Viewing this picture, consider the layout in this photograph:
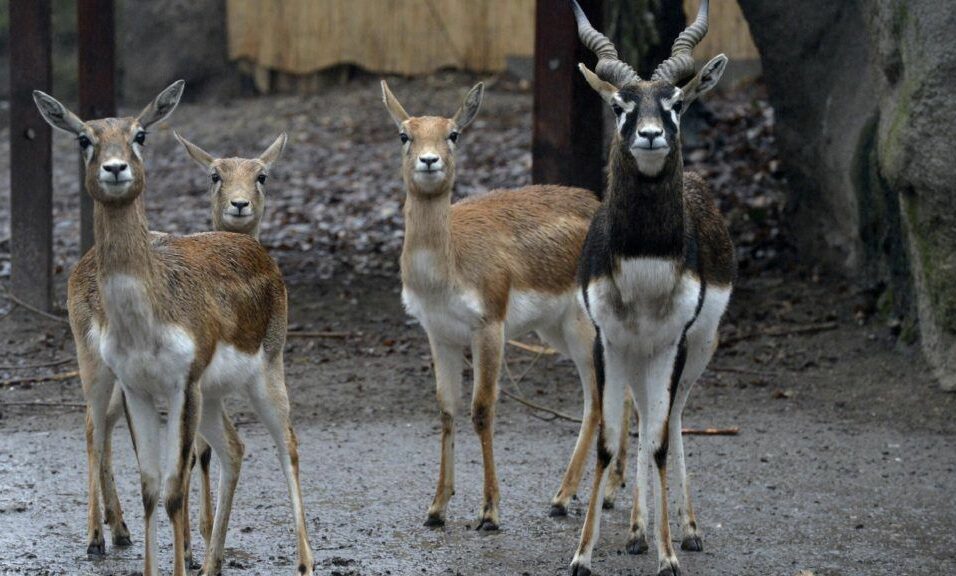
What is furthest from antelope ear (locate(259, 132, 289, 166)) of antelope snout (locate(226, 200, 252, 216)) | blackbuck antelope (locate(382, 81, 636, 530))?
blackbuck antelope (locate(382, 81, 636, 530))

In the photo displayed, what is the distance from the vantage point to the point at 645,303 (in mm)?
5750

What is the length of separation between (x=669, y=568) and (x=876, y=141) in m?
5.00

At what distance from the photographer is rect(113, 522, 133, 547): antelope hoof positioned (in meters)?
6.16

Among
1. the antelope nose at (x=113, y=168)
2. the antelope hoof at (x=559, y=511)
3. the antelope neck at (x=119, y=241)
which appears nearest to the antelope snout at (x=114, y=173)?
the antelope nose at (x=113, y=168)

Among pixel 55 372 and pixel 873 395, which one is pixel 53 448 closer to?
pixel 55 372

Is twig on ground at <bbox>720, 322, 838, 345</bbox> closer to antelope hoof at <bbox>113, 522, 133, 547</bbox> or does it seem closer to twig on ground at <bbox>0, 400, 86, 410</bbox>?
twig on ground at <bbox>0, 400, 86, 410</bbox>

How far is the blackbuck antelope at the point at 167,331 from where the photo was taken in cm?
509

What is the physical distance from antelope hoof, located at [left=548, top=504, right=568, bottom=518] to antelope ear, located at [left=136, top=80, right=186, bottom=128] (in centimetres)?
274

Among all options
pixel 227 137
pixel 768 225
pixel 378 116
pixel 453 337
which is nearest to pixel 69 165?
pixel 227 137

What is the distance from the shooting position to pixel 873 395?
8.58m

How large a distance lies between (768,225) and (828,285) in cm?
155

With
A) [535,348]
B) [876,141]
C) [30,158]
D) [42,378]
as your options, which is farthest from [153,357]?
[876,141]

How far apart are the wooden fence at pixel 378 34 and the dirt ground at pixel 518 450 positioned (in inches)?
210

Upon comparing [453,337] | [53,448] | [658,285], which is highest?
[658,285]
